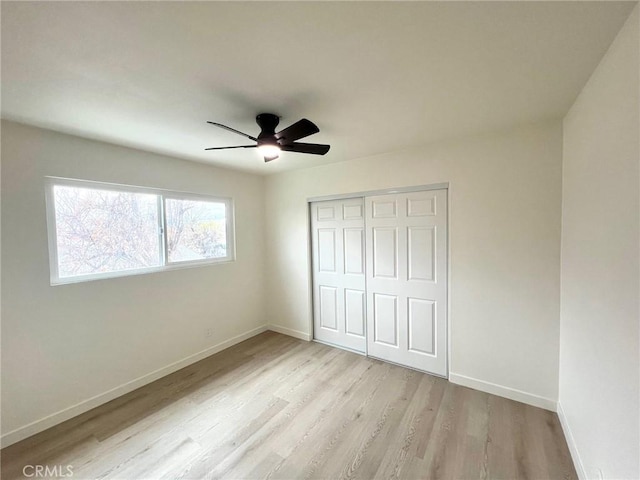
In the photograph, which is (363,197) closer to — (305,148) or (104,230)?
(305,148)

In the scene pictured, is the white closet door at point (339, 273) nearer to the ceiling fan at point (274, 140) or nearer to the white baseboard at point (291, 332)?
the white baseboard at point (291, 332)

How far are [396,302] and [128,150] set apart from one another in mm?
3188

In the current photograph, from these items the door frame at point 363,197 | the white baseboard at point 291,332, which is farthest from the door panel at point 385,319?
the white baseboard at point 291,332

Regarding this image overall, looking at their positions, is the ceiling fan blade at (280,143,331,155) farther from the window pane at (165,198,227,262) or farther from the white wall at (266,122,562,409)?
the window pane at (165,198,227,262)

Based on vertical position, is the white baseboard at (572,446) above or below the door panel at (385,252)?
below

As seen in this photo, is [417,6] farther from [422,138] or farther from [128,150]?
[128,150]

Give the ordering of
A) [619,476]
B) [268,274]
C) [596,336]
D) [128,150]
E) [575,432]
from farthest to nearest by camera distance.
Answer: [268,274] < [128,150] < [575,432] < [596,336] < [619,476]

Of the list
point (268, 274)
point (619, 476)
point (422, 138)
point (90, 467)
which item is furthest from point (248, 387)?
point (422, 138)

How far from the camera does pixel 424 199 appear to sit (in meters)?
2.69

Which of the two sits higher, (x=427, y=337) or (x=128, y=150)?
(x=128, y=150)

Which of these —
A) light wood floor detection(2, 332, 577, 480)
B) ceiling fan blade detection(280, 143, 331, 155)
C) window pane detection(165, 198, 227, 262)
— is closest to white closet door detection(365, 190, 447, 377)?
light wood floor detection(2, 332, 577, 480)

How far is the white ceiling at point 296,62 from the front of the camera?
102 centimetres

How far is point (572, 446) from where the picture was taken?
1698 mm

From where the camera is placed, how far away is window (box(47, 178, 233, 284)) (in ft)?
7.22
